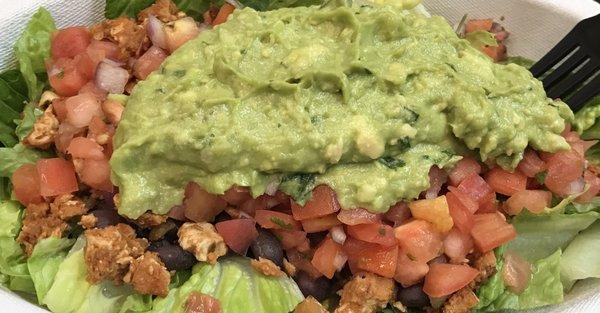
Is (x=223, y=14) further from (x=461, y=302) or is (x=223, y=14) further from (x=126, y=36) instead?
(x=461, y=302)

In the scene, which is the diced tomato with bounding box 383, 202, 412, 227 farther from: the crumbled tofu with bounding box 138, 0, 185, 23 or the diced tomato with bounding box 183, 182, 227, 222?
the crumbled tofu with bounding box 138, 0, 185, 23

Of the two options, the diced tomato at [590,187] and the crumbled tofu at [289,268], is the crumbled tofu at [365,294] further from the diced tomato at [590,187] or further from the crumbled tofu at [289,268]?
the diced tomato at [590,187]

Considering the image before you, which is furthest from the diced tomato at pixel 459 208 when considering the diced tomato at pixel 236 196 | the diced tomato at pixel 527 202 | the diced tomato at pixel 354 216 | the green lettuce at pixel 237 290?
the diced tomato at pixel 236 196

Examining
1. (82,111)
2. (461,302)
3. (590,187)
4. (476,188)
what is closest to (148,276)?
(82,111)

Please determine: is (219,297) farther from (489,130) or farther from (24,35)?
(24,35)

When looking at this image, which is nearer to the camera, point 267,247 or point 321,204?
point 321,204

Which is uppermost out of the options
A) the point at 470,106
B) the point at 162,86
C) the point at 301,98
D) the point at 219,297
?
the point at 470,106

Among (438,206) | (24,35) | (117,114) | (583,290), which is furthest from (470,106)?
(24,35)
